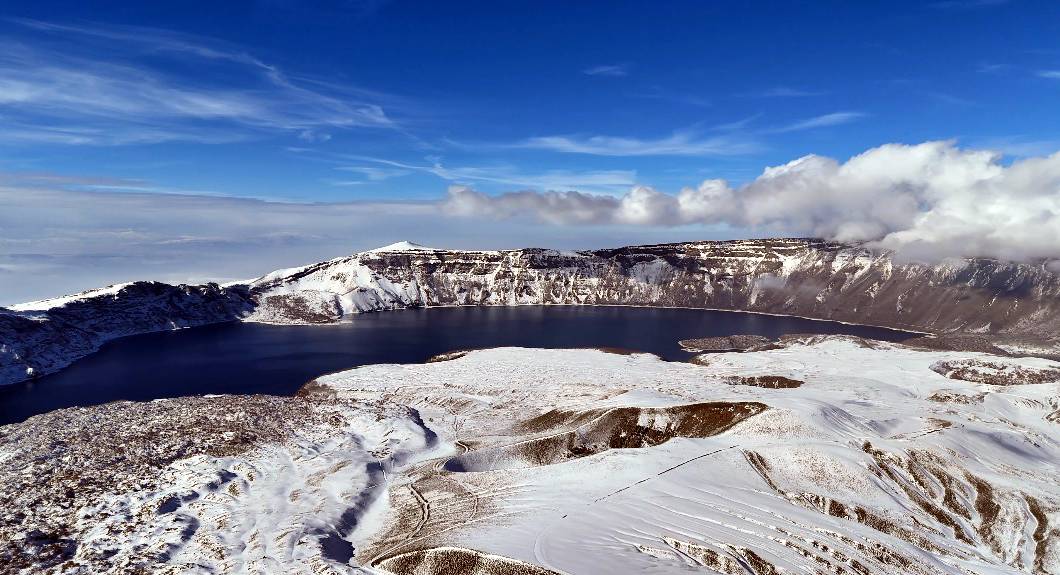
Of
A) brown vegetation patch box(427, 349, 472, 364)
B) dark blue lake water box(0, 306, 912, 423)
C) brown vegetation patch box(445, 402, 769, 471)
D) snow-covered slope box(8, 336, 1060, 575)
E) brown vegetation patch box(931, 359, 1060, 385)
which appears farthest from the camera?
brown vegetation patch box(427, 349, 472, 364)

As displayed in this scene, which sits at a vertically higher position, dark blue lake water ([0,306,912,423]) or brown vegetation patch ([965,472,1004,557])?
dark blue lake water ([0,306,912,423])

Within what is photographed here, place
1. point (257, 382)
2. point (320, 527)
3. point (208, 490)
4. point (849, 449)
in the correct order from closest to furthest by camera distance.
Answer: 1. point (320, 527)
2. point (208, 490)
3. point (849, 449)
4. point (257, 382)

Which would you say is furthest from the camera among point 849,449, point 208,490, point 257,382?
point 257,382

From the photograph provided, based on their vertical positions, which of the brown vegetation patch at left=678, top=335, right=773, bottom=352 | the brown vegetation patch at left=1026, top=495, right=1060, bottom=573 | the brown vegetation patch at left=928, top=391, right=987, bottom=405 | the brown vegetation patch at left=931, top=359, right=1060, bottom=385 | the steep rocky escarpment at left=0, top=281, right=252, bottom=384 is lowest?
the brown vegetation patch at left=1026, top=495, right=1060, bottom=573

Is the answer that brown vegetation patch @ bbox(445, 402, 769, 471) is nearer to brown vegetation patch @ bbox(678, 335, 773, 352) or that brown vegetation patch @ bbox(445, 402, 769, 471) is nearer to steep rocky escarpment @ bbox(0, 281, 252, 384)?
brown vegetation patch @ bbox(678, 335, 773, 352)

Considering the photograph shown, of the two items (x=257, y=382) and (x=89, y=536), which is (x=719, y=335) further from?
(x=89, y=536)

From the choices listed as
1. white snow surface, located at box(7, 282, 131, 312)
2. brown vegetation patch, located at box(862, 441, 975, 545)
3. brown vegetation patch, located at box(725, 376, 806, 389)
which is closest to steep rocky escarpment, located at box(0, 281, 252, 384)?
white snow surface, located at box(7, 282, 131, 312)

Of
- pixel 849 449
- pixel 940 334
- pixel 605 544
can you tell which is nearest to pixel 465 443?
pixel 605 544
